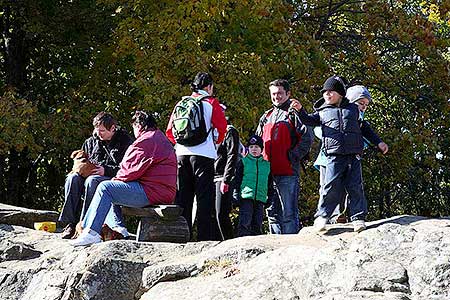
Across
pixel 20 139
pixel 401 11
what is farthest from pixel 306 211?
pixel 20 139

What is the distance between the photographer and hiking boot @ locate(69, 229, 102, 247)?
24.9 ft

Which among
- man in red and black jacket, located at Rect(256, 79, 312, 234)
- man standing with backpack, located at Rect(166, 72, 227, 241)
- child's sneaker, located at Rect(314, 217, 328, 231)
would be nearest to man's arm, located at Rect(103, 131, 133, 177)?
man standing with backpack, located at Rect(166, 72, 227, 241)

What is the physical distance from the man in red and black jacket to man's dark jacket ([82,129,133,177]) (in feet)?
5.00

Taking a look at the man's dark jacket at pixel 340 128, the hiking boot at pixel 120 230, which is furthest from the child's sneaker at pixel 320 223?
the hiking boot at pixel 120 230

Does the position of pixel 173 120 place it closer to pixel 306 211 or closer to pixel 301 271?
pixel 301 271

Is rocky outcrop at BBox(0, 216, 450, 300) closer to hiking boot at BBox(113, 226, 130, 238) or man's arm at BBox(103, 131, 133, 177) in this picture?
hiking boot at BBox(113, 226, 130, 238)

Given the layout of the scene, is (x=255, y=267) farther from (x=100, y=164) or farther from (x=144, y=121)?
(x=100, y=164)

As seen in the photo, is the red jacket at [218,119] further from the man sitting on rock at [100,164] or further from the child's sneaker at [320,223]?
the child's sneaker at [320,223]

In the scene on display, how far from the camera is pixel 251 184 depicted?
8.42 m

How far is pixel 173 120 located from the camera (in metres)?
8.30

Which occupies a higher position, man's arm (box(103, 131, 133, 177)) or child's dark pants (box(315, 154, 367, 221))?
man's arm (box(103, 131, 133, 177))

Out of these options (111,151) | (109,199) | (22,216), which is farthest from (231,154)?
(22,216)

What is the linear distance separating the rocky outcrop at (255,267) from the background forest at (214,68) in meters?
6.23

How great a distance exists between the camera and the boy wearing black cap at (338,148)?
6.98m
